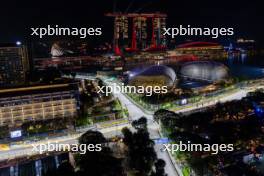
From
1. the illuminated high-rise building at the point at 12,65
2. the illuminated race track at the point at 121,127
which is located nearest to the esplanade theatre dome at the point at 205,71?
the illuminated race track at the point at 121,127

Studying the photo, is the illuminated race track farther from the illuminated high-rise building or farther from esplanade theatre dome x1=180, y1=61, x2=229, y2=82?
the illuminated high-rise building

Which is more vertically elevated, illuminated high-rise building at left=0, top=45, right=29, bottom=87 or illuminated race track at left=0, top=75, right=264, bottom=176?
illuminated high-rise building at left=0, top=45, right=29, bottom=87

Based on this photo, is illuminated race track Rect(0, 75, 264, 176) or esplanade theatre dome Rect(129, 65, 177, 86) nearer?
illuminated race track Rect(0, 75, 264, 176)

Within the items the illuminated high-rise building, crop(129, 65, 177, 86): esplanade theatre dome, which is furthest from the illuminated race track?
the illuminated high-rise building

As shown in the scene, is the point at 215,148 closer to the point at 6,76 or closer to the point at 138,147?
the point at 138,147

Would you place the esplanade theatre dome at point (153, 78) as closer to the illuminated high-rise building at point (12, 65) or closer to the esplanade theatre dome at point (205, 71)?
the esplanade theatre dome at point (205, 71)

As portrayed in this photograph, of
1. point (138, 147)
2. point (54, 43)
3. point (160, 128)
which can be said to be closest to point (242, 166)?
point (138, 147)
